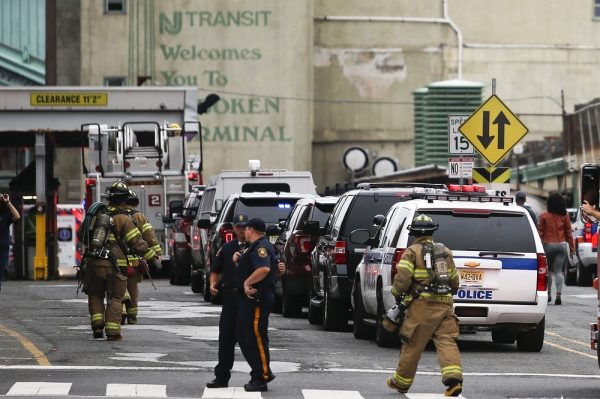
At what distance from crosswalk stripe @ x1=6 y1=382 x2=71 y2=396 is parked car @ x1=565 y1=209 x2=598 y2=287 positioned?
853 inches

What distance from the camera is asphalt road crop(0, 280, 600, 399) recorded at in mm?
15336

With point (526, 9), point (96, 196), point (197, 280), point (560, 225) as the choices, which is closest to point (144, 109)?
point (96, 196)

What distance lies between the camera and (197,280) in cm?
3247

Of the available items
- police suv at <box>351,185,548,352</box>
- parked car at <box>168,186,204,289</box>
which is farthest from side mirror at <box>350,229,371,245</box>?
parked car at <box>168,186,204,289</box>

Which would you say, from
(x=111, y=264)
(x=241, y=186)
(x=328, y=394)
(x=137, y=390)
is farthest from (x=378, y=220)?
(x=241, y=186)

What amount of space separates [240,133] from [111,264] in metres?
48.2

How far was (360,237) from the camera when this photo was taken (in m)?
20.5

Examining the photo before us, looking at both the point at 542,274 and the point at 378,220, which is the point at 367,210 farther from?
the point at 542,274

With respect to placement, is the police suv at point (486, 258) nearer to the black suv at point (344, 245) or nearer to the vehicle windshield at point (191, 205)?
the black suv at point (344, 245)

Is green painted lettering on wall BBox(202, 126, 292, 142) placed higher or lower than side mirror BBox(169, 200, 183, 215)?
higher

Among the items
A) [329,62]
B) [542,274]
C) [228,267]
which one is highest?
[329,62]

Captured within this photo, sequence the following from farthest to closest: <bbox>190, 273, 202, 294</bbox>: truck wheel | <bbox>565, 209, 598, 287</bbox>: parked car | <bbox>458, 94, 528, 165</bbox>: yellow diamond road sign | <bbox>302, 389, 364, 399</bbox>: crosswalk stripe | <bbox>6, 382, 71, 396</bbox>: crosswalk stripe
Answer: <bbox>565, 209, 598, 287</bbox>: parked car
<bbox>190, 273, 202, 294</bbox>: truck wheel
<bbox>458, 94, 528, 165</bbox>: yellow diamond road sign
<bbox>302, 389, 364, 399</bbox>: crosswalk stripe
<bbox>6, 382, 71, 396</bbox>: crosswalk stripe

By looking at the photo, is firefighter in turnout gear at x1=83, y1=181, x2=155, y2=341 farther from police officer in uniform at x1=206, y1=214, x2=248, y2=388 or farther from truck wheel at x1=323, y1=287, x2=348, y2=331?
police officer in uniform at x1=206, y1=214, x2=248, y2=388

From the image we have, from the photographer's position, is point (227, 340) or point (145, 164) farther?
point (145, 164)
